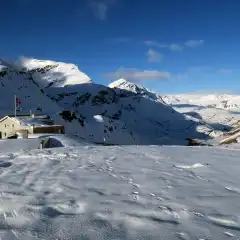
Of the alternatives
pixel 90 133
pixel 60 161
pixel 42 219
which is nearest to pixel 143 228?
pixel 42 219

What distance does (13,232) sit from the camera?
5.28m

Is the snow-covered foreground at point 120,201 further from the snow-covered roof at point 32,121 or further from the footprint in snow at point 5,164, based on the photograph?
the snow-covered roof at point 32,121

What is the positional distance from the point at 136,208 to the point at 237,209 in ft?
6.63

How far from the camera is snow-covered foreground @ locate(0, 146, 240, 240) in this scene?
5457 millimetres

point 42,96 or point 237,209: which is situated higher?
point 42,96

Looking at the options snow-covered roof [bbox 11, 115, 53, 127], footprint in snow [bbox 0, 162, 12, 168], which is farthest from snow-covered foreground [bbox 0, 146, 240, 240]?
snow-covered roof [bbox 11, 115, 53, 127]

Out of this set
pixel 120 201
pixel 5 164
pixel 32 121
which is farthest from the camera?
pixel 32 121

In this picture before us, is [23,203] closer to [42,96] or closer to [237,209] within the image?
[237,209]

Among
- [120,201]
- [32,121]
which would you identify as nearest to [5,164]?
[120,201]

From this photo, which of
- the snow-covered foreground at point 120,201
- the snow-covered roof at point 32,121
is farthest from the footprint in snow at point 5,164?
the snow-covered roof at point 32,121

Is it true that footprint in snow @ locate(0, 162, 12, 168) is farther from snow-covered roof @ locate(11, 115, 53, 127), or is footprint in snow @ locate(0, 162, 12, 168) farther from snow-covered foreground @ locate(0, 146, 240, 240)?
snow-covered roof @ locate(11, 115, 53, 127)

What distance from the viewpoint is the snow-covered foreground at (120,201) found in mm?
5457

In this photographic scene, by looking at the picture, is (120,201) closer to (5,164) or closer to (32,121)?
(5,164)

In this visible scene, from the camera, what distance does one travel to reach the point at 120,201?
23.1 ft
